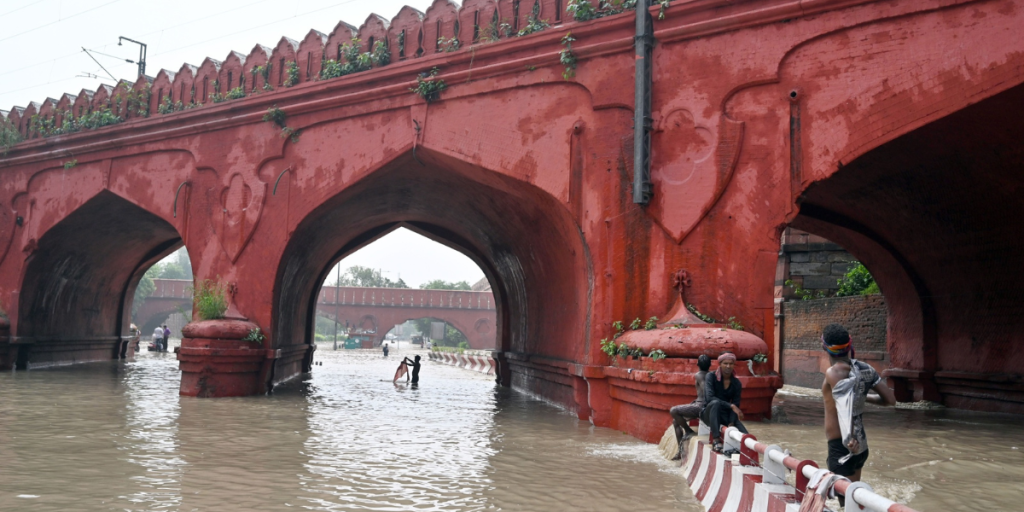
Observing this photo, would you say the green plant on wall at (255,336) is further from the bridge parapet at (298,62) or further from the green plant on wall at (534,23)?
the green plant on wall at (534,23)

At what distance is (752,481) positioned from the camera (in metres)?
4.59

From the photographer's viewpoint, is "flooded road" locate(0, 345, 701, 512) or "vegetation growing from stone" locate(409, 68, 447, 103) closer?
"flooded road" locate(0, 345, 701, 512)

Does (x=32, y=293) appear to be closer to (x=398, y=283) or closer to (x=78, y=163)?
(x=78, y=163)

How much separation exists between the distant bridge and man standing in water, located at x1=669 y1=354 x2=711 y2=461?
1494 inches

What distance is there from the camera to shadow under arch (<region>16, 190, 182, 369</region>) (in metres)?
16.2

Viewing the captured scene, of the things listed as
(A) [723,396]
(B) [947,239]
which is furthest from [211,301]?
(B) [947,239]

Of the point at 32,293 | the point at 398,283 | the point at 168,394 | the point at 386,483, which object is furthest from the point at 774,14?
the point at 398,283

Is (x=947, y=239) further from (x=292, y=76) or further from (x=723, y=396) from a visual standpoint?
(x=292, y=76)

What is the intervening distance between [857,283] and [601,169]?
8.39m

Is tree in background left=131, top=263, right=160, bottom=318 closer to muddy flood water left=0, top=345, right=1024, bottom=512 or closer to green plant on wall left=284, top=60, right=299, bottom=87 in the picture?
green plant on wall left=284, top=60, right=299, bottom=87

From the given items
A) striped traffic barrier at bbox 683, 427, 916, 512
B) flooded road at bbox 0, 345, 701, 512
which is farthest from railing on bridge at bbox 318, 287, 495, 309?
striped traffic barrier at bbox 683, 427, 916, 512

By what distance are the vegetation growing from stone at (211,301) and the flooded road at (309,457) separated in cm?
131

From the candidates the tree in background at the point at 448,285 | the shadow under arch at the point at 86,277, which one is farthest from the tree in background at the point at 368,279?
the shadow under arch at the point at 86,277

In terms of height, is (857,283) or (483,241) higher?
(483,241)
